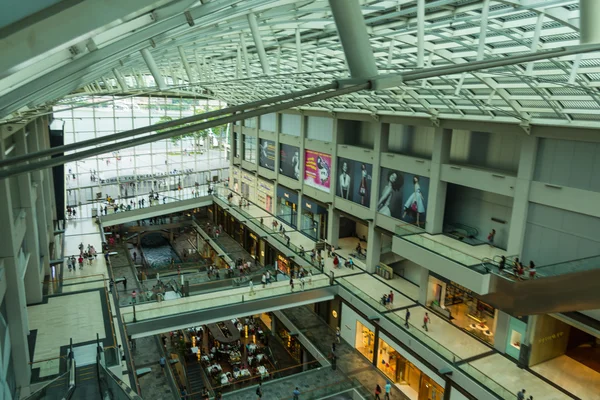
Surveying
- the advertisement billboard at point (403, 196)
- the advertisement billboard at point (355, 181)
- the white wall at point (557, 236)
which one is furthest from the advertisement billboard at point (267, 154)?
the white wall at point (557, 236)

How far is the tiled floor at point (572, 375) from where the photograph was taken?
17.3 m

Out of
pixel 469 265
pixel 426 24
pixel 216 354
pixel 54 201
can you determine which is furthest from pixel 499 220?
pixel 54 201

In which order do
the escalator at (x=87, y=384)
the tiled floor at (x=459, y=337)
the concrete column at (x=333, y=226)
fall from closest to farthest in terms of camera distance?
the escalator at (x=87, y=384)
the tiled floor at (x=459, y=337)
the concrete column at (x=333, y=226)

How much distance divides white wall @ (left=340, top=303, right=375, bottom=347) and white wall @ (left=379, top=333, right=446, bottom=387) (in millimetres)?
1895

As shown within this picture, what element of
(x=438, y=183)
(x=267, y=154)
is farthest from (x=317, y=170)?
(x=438, y=183)

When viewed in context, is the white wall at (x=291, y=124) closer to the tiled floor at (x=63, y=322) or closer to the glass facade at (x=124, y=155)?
the glass facade at (x=124, y=155)

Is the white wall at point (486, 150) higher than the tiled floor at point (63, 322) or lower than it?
higher

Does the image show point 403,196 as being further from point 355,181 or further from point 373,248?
point 355,181

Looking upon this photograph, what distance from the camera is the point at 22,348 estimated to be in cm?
1588

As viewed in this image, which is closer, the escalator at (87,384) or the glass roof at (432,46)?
the glass roof at (432,46)

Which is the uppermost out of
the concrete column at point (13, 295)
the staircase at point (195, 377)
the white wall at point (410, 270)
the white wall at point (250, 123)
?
the white wall at point (250, 123)

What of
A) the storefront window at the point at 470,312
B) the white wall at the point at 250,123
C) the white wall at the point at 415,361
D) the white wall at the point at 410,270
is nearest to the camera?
the white wall at the point at 415,361

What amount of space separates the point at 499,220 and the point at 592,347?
23.0 ft

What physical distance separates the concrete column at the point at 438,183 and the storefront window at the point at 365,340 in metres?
6.33
